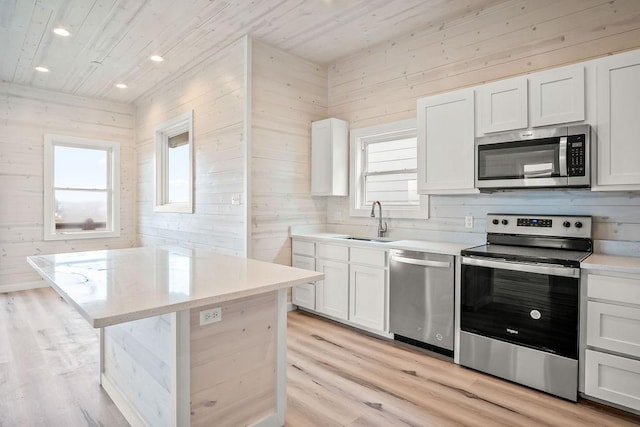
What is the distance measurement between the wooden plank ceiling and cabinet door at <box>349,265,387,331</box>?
2276 millimetres

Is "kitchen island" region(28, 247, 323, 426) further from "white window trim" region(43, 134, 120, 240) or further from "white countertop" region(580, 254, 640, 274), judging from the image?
"white window trim" region(43, 134, 120, 240)

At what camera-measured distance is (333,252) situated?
368 centimetres

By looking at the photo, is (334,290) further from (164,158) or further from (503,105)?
(164,158)

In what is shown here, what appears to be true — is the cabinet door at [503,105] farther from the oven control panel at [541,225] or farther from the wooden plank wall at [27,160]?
the wooden plank wall at [27,160]

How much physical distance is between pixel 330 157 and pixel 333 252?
110 cm

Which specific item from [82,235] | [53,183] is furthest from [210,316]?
[53,183]

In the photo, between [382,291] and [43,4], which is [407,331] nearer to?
[382,291]

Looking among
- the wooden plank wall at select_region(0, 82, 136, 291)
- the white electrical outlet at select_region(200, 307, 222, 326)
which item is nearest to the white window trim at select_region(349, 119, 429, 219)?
the white electrical outlet at select_region(200, 307, 222, 326)

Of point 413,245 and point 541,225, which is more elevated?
point 541,225

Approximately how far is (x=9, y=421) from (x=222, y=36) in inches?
136

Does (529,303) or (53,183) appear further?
(53,183)

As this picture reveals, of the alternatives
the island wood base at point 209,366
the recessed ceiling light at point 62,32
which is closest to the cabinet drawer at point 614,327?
the island wood base at point 209,366

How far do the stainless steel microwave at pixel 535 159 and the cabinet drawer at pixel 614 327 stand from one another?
0.77 m

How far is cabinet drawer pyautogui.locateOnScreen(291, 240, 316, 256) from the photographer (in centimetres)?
390
